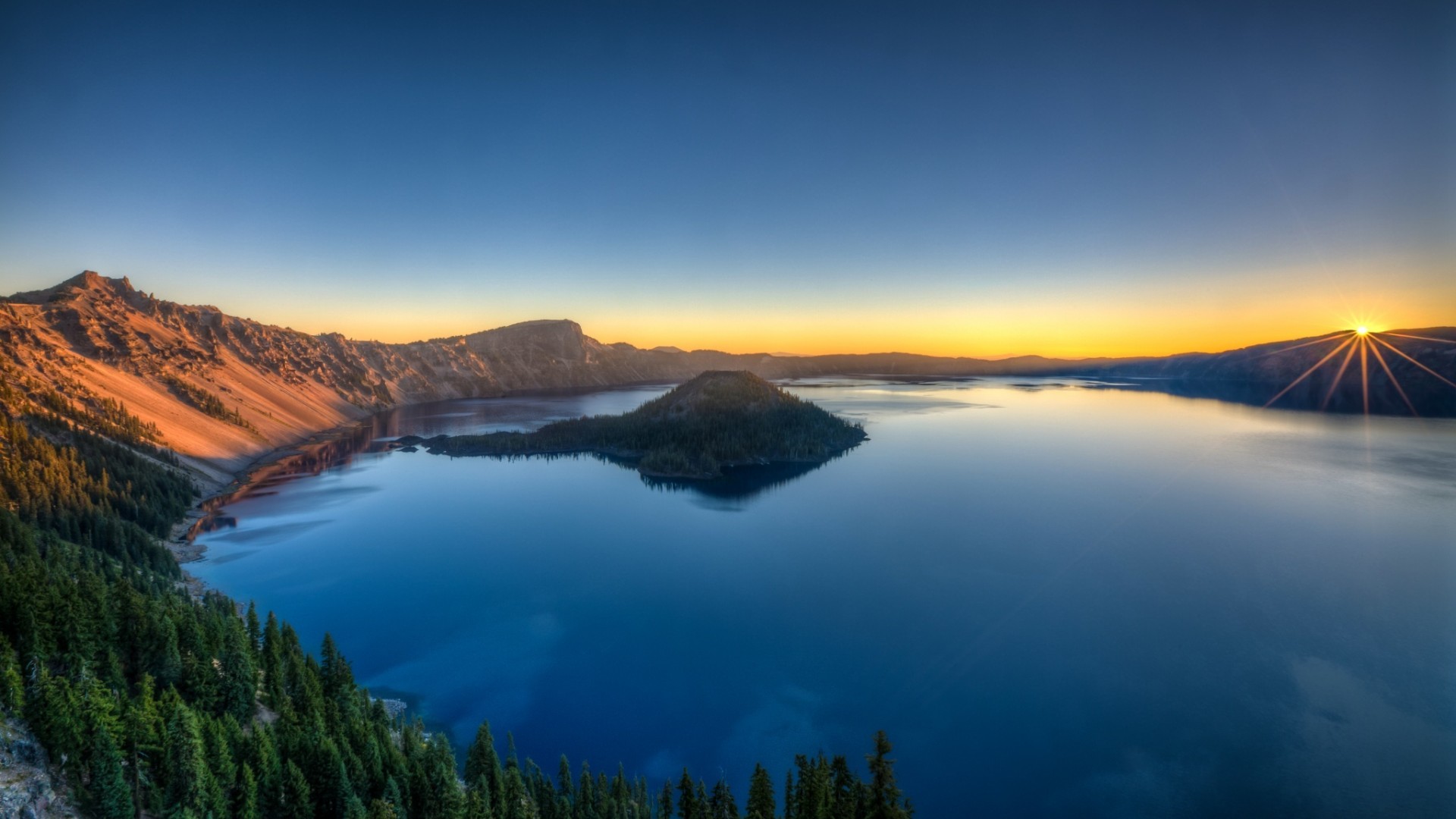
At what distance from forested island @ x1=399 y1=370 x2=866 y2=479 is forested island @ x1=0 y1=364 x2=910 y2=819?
→ 284ft

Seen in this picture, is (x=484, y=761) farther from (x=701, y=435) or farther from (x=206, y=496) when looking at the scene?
(x=701, y=435)

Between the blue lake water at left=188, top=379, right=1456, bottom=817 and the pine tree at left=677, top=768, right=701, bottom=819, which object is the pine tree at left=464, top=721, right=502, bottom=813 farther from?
the pine tree at left=677, top=768, right=701, bottom=819

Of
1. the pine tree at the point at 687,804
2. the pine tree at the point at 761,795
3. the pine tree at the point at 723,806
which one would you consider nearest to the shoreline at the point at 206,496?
the pine tree at the point at 687,804

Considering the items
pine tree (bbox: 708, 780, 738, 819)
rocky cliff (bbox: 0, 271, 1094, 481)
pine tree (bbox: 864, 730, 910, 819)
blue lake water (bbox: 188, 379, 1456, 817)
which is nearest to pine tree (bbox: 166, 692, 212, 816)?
blue lake water (bbox: 188, 379, 1456, 817)

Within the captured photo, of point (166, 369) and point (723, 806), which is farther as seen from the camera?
point (166, 369)

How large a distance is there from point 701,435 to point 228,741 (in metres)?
110

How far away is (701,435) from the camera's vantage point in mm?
132500

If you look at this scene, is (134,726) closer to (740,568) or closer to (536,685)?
(536,685)

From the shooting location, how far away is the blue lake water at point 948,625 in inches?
1296

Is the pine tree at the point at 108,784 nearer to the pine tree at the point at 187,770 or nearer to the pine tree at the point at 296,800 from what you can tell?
the pine tree at the point at 187,770

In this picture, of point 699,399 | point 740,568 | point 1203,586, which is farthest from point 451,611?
point 699,399

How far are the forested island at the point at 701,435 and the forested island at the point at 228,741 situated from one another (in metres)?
86.5

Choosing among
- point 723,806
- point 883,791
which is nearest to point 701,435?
point 723,806

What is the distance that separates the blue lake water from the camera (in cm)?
3291
